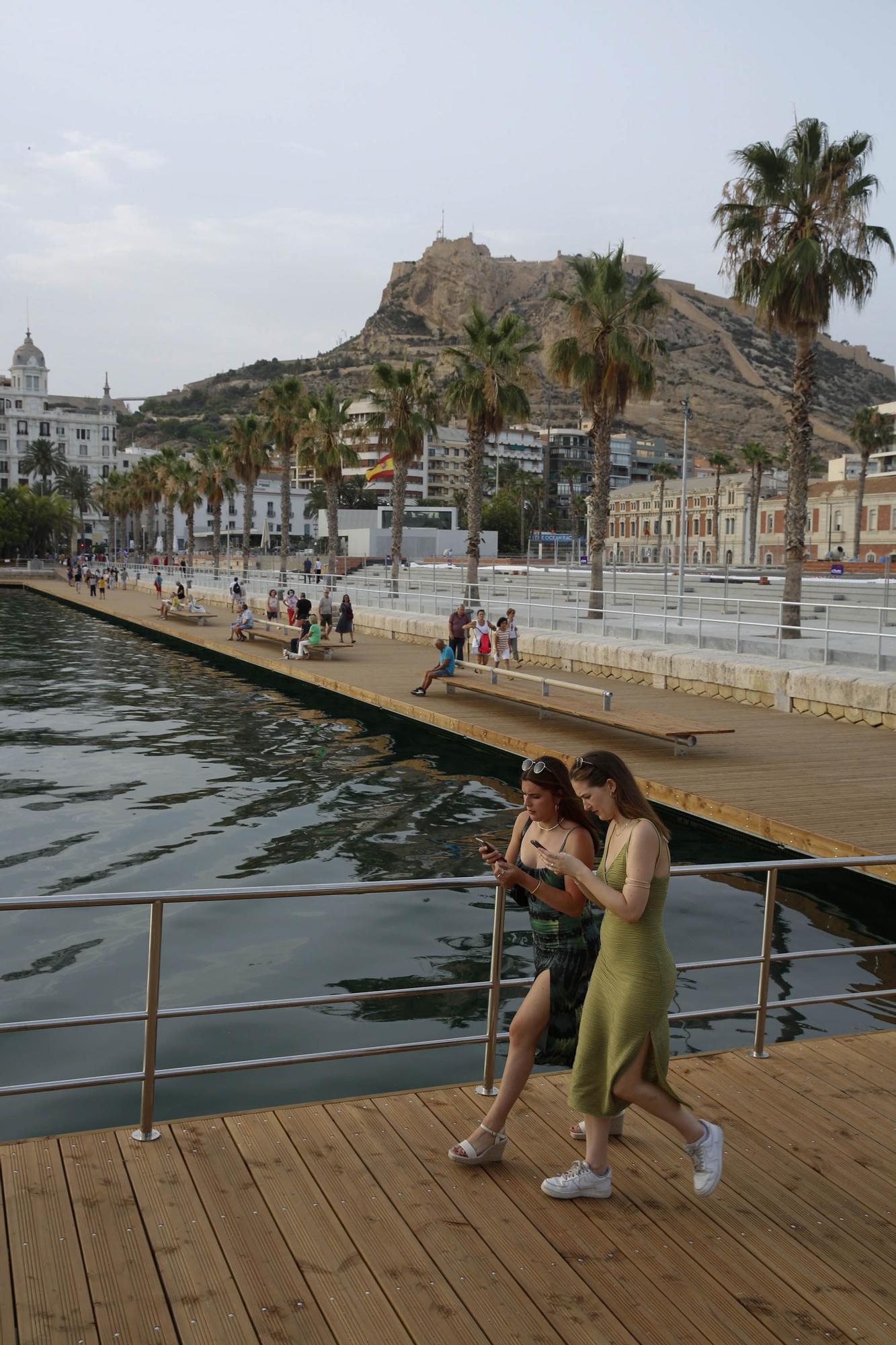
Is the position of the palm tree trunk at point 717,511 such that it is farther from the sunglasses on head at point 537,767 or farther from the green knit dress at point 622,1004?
the green knit dress at point 622,1004

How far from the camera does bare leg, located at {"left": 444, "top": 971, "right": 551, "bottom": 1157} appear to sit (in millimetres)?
4469

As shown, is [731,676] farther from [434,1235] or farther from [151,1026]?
[434,1235]

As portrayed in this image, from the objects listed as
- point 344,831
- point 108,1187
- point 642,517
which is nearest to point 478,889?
point 344,831

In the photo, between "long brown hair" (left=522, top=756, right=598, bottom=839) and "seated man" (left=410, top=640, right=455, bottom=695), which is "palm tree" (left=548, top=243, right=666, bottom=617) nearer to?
"seated man" (left=410, top=640, right=455, bottom=695)

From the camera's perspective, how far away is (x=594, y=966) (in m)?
4.45

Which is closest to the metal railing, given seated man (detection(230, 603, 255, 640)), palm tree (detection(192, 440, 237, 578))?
seated man (detection(230, 603, 255, 640))

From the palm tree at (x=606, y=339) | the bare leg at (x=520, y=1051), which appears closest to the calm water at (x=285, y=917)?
the bare leg at (x=520, y=1051)

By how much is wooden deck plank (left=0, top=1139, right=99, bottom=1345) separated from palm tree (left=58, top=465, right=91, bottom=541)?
510ft

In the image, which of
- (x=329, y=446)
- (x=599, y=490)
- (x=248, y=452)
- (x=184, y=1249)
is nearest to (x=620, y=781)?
(x=184, y=1249)

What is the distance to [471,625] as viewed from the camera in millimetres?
26266

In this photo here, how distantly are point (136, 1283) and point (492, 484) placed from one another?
6985 inches

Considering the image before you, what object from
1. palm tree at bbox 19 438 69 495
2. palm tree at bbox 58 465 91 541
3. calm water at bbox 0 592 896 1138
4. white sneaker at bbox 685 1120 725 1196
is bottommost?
calm water at bbox 0 592 896 1138

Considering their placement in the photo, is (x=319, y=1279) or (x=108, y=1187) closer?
(x=319, y=1279)

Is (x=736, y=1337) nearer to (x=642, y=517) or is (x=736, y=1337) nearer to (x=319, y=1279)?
(x=319, y=1279)
